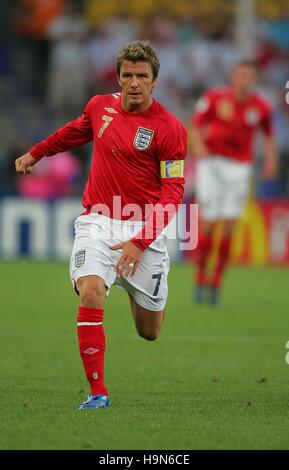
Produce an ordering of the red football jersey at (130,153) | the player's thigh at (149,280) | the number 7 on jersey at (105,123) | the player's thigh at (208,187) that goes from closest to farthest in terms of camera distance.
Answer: the red football jersey at (130,153)
the number 7 on jersey at (105,123)
the player's thigh at (149,280)
the player's thigh at (208,187)

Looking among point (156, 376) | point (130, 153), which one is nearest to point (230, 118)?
point (156, 376)

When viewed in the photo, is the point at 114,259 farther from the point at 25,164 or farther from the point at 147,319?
the point at 25,164

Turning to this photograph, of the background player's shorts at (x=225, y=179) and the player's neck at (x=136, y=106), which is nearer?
the player's neck at (x=136, y=106)

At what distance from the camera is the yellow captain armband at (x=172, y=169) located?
23.1 feet

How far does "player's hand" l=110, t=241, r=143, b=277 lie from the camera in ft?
22.5

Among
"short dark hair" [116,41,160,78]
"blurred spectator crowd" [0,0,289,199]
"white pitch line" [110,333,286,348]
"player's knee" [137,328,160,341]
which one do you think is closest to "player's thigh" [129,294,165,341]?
"player's knee" [137,328,160,341]

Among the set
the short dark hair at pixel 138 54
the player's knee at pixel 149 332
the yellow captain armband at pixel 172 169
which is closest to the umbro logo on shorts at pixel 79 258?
the yellow captain armband at pixel 172 169

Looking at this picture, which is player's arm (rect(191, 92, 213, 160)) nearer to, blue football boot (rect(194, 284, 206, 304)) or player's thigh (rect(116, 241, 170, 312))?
blue football boot (rect(194, 284, 206, 304))

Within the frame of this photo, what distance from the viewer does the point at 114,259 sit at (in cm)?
708

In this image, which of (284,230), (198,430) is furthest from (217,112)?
(198,430)

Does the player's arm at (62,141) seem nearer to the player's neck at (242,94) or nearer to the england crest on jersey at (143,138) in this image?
the england crest on jersey at (143,138)

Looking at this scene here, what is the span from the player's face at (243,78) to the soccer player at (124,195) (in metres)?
6.13

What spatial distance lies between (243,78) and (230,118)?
1.83ft
